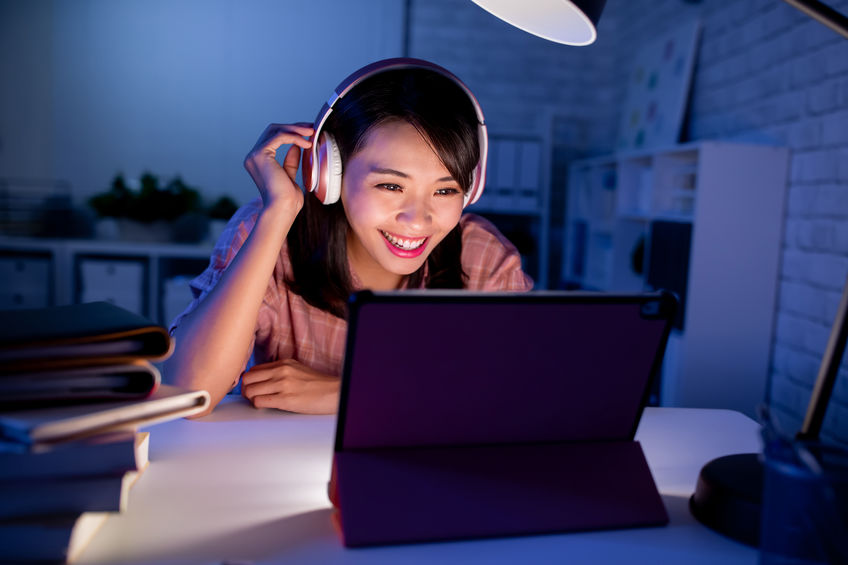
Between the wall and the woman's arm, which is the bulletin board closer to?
the wall

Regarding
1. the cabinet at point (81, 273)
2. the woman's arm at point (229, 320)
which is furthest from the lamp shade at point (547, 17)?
the cabinet at point (81, 273)

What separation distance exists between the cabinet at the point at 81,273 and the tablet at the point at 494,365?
2.66 metres

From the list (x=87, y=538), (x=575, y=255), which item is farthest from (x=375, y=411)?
(x=575, y=255)

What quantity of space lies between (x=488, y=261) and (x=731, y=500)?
88cm

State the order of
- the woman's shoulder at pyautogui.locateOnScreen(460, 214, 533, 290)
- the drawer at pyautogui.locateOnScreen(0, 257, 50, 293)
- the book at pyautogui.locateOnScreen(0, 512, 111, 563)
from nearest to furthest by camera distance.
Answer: the book at pyautogui.locateOnScreen(0, 512, 111, 563), the woman's shoulder at pyautogui.locateOnScreen(460, 214, 533, 290), the drawer at pyautogui.locateOnScreen(0, 257, 50, 293)

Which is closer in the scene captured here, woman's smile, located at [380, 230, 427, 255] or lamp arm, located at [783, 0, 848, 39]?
lamp arm, located at [783, 0, 848, 39]

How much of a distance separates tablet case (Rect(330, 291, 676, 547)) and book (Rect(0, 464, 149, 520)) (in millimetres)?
185

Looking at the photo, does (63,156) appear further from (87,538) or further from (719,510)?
(719,510)

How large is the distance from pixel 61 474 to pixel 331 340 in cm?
77

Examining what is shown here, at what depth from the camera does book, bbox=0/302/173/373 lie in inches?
21.3

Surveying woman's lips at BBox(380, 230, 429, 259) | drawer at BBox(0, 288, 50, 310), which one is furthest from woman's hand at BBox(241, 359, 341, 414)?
drawer at BBox(0, 288, 50, 310)

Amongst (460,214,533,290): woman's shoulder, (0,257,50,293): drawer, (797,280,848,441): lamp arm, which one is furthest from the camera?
(0,257,50,293): drawer

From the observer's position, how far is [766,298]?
7.33 feet

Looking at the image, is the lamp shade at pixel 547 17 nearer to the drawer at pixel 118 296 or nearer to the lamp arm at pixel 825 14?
the lamp arm at pixel 825 14
